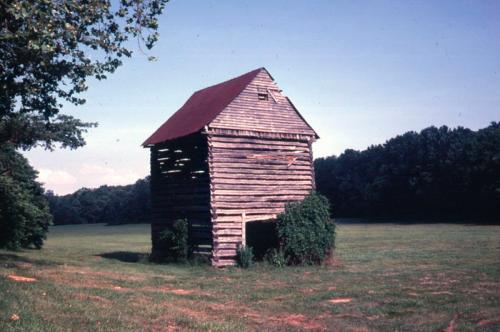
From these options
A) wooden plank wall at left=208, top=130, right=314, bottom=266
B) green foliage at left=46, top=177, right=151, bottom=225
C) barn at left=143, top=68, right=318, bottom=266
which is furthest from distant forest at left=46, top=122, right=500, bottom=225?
barn at left=143, top=68, right=318, bottom=266

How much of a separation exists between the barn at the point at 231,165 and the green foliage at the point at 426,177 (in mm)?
52867

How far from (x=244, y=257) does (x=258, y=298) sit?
27.4 feet

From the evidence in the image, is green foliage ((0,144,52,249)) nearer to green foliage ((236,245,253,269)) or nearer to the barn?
the barn

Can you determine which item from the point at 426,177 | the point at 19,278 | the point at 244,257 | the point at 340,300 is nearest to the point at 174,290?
the point at 19,278

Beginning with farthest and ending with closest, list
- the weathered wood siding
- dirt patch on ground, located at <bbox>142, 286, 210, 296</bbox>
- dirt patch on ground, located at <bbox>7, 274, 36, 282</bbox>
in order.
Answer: the weathered wood siding < dirt patch on ground, located at <bbox>142, 286, 210, 296</bbox> < dirt patch on ground, located at <bbox>7, 274, 36, 282</bbox>

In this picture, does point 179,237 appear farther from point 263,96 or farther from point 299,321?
point 299,321

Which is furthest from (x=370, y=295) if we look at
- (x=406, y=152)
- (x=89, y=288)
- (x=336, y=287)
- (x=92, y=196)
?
(x=92, y=196)

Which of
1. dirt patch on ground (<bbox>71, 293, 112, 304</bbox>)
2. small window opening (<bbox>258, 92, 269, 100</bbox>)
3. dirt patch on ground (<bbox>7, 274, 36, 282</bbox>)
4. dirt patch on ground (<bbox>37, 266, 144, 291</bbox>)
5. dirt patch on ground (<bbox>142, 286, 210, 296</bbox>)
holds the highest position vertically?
small window opening (<bbox>258, 92, 269, 100</bbox>)

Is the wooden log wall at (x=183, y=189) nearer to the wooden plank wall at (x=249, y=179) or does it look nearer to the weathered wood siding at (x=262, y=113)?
the wooden plank wall at (x=249, y=179)

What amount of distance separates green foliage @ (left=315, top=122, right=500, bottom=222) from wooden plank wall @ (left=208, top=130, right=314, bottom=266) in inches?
2062

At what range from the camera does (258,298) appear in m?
15.4

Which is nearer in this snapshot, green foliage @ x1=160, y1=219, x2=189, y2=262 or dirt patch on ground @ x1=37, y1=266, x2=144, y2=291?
dirt patch on ground @ x1=37, y1=266, x2=144, y2=291

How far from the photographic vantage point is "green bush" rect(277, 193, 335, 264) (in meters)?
24.6

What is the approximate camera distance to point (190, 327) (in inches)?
426
